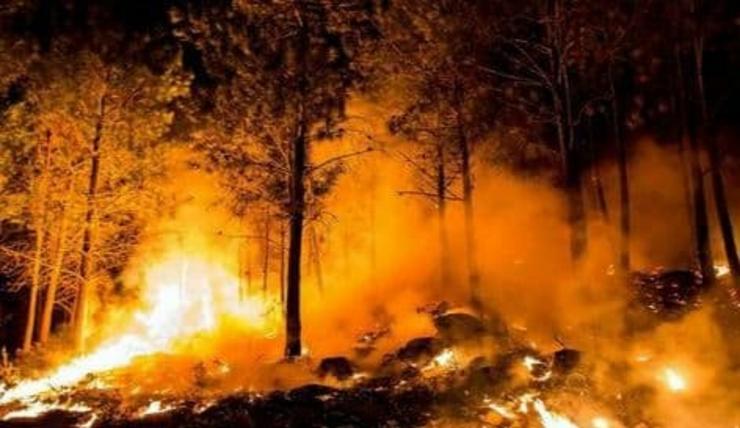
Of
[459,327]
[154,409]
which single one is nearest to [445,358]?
[459,327]

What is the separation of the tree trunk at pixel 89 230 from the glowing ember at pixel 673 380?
15733 millimetres

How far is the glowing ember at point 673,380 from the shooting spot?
14766mm

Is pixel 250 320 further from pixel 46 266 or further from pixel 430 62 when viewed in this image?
pixel 430 62

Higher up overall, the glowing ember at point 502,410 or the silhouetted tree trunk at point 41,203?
the silhouetted tree trunk at point 41,203

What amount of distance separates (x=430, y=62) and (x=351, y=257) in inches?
546

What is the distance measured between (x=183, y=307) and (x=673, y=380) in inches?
821

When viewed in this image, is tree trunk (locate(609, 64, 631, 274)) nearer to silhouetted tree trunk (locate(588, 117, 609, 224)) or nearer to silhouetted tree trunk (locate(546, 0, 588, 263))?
silhouetted tree trunk (locate(588, 117, 609, 224))

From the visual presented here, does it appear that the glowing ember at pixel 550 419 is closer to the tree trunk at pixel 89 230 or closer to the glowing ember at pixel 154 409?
the glowing ember at pixel 154 409

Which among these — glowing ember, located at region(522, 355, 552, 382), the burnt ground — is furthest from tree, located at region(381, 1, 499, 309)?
glowing ember, located at region(522, 355, 552, 382)

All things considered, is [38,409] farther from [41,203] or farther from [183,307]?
[183,307]

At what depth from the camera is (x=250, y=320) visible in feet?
92.4

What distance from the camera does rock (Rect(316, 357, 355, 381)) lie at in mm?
17812

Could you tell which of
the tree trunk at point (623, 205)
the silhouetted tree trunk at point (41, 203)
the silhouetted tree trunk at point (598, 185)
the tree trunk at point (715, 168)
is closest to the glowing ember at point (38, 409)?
the silhouetted tree trunk at point (41, 203)

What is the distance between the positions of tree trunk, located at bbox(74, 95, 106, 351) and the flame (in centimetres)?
145
